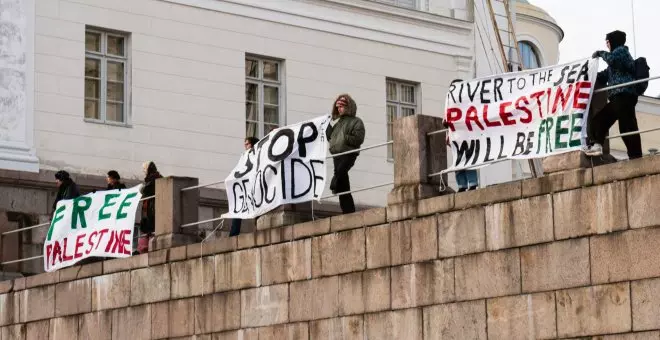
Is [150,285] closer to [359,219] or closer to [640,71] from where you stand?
[359,219]

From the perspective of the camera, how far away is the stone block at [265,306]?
77.1 feet

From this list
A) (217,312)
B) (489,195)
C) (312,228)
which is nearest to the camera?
(489,195)

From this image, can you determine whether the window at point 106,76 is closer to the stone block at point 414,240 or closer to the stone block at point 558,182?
the stone block at point 414,240

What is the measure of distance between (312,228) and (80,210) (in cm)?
576

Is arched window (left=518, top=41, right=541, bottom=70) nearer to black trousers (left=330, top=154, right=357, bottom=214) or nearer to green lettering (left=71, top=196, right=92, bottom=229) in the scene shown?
green lettering (left=71, top=196, right=92, bottom=229)

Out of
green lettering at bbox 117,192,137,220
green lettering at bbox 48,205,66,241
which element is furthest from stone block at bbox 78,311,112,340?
green lettering at bbox 48,205,66,241

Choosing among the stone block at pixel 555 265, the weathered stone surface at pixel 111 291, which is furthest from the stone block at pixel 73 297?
the stone block at pixel 555 265

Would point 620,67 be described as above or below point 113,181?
below

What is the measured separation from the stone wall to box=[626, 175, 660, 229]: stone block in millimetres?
17

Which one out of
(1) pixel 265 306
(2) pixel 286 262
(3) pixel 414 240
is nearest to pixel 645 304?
(3) pixel 414 240

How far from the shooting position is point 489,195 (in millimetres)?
20625

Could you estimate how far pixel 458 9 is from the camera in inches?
1538

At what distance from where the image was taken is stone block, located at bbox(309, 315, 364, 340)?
22250mm

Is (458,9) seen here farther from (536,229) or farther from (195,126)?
(536,229)
